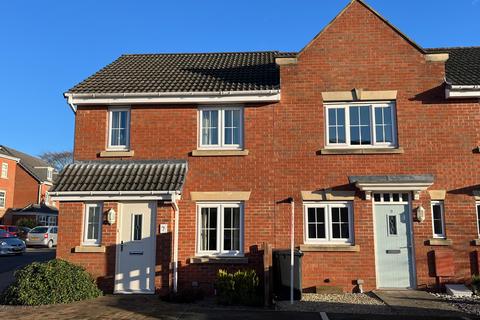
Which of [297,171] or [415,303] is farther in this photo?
[297,171]

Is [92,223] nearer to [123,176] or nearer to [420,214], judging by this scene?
[123,176]

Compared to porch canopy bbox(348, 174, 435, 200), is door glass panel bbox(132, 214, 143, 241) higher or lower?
lower

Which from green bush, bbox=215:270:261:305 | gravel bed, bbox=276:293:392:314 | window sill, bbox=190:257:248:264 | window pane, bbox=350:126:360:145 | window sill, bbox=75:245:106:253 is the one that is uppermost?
window pane, bbox=350:126:360:145

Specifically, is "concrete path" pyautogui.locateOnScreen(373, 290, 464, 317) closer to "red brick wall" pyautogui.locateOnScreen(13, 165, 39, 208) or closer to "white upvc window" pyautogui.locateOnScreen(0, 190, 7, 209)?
"white upvc window" pyautogui.locateOnScreen(0, 190, 7, 209)

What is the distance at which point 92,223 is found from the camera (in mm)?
12414

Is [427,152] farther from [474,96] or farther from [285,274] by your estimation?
[285,274]

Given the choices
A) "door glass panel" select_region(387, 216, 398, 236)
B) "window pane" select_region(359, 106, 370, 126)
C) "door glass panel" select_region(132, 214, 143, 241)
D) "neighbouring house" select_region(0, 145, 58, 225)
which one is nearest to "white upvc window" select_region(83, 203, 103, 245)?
"door glass panel" select_region(132, 214, 143, 241)

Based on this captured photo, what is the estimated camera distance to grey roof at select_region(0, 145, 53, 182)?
157ft

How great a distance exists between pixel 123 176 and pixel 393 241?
7.47 metres

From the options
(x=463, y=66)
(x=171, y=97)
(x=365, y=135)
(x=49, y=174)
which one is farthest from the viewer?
(x=49, y=174)

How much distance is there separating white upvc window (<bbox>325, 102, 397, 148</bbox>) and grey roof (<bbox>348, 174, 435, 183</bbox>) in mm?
896

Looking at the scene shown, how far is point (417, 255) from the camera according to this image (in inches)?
472

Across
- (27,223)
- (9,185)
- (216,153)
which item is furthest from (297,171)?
(9,185)

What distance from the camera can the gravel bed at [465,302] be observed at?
9.80m
